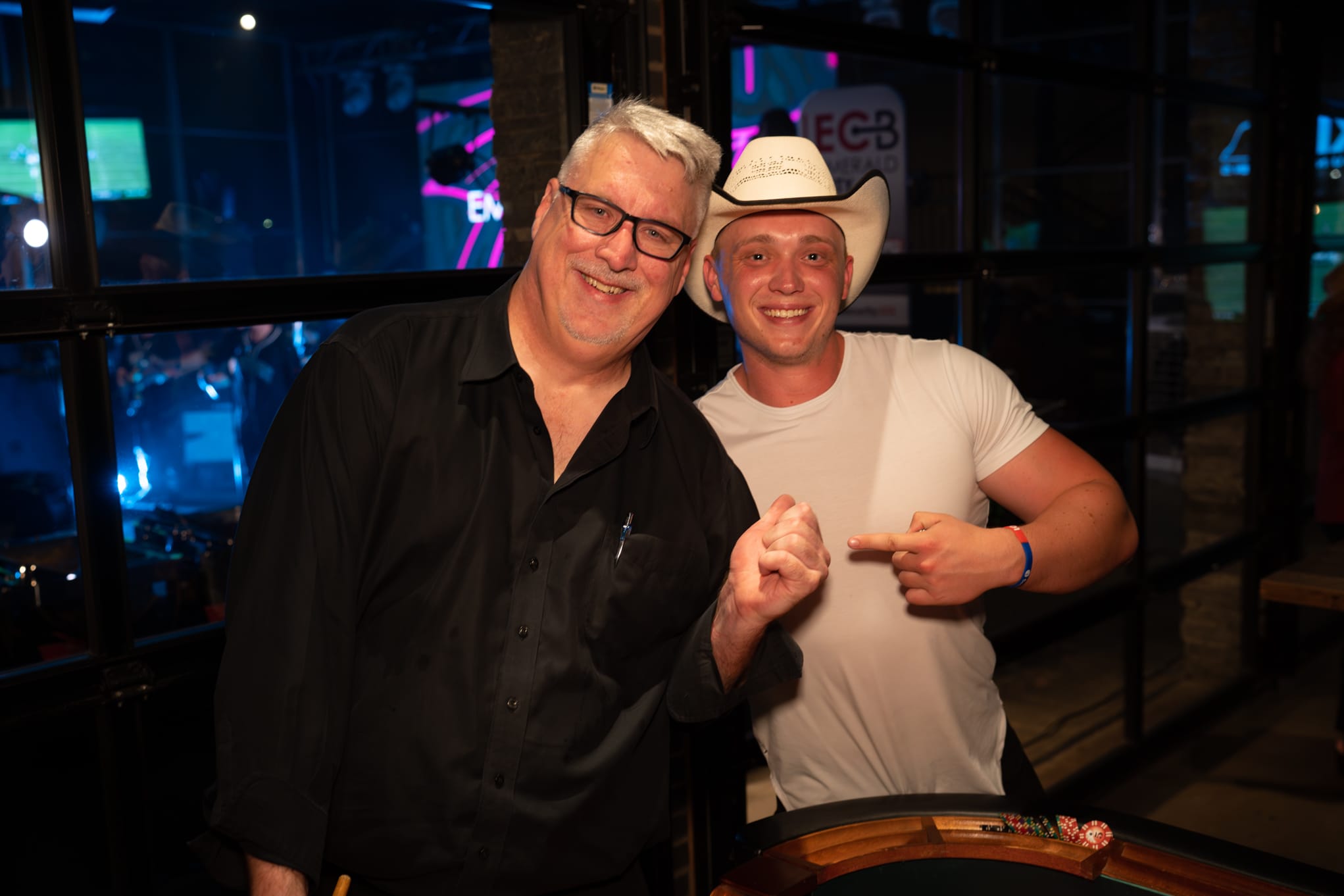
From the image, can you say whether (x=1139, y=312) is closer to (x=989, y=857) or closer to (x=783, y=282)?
(x=783, y=282)

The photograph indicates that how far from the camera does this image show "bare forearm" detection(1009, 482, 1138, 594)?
2.15m

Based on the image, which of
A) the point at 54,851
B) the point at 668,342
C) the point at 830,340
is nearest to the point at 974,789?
the point at 830,340

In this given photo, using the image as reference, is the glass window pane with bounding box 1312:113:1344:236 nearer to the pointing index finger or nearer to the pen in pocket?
the pointing index finger

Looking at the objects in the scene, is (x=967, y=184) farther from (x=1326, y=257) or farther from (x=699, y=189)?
(x=1326, y=257)

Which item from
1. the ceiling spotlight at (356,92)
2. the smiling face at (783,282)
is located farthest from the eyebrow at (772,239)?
the ceiling spotlight at (356,92)

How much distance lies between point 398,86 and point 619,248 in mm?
13748

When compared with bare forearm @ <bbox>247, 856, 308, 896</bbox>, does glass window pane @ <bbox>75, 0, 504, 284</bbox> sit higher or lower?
higher

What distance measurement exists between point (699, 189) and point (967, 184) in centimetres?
203

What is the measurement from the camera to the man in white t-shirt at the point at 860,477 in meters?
2.33

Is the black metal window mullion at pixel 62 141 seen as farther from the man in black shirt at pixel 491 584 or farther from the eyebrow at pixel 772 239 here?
the eyebrow at pixel 772 239

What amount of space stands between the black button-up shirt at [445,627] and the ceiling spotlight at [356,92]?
537 inches

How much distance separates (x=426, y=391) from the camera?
1.79 m

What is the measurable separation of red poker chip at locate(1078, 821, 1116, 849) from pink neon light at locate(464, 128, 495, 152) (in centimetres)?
204

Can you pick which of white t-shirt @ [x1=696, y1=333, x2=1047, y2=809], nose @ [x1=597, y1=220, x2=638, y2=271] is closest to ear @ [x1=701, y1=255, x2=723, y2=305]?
white t-shirt @ [x1=696, y1=333, x2=1047, y2=809]
